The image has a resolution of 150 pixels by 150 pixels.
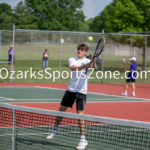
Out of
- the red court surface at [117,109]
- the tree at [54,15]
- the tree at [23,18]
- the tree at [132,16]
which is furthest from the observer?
the tree at [54,15]

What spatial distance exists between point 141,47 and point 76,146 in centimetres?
1673

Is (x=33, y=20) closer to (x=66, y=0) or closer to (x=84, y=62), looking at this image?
(x=66, y=0)

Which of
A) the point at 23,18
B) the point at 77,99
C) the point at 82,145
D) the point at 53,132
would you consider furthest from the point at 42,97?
the point at 23,18

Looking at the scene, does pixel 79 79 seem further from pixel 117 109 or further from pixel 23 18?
pixel 23 18

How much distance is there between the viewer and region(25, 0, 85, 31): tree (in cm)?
6750

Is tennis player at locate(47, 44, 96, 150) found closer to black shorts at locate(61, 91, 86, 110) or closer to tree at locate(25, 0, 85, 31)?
black shorts at locate(61, 91, 86, 110)

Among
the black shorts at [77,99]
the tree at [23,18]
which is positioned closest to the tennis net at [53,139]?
the black shorts at [77,99]

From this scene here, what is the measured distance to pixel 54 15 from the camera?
7062 centimetres

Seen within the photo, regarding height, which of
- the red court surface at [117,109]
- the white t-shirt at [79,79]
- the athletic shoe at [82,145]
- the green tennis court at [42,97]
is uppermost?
the white t-shirt at [79,79]

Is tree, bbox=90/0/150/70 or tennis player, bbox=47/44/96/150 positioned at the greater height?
tree, bbox=90/0/150/70

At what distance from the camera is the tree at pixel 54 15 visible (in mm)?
67500

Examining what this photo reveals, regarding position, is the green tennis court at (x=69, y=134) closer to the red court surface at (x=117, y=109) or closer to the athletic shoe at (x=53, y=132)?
the athletic shoe at (x=53, y=132)

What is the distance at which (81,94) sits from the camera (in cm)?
675

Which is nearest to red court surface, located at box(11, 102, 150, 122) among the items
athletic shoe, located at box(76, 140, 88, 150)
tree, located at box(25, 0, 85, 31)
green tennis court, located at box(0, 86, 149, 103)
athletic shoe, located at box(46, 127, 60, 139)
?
green tennis court, located at box(0, 86, 149, 103)
